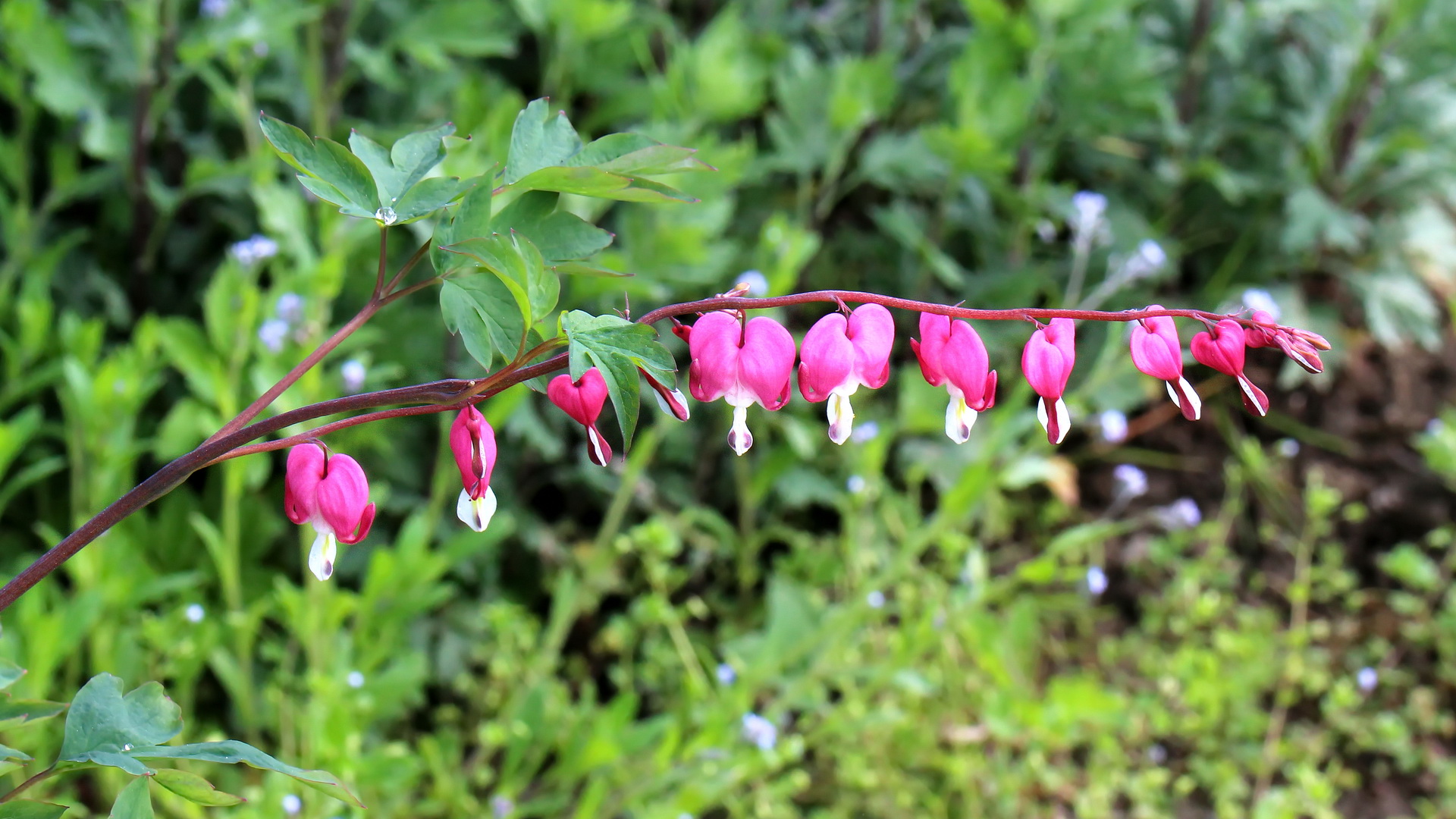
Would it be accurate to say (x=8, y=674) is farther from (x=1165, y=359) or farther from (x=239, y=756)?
(x=1165, y=359)

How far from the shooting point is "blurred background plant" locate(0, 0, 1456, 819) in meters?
1.67

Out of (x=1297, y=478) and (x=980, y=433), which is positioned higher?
(x=980, y=433)

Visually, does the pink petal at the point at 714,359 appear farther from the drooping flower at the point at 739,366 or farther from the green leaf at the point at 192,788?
the green leaf at the point at 192,788

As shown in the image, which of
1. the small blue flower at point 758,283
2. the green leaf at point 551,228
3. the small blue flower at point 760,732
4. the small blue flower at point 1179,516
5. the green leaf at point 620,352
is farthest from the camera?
the small blue flower at point 1179,516

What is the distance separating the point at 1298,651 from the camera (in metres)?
2.41

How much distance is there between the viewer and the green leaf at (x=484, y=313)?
26.3 inches

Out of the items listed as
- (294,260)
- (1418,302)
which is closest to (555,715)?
(294,260)

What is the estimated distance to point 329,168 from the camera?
66cm

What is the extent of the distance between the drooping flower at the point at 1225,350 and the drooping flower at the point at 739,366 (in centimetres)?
24

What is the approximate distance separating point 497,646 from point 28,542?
2.58ft

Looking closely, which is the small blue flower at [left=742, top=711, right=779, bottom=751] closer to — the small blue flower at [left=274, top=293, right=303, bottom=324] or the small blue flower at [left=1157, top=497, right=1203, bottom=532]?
the small blue flower at [left=274, top=293, right=303, bottom=324]

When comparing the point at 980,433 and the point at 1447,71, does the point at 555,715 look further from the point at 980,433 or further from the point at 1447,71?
the point at 1447,71

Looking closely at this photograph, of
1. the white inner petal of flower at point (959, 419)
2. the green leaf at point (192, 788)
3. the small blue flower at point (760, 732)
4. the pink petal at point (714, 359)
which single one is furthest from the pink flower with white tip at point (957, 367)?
the small blue flower at point (760, 732)

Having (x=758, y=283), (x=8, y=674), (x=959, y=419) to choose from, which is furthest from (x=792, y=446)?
(x=8, y=674)
